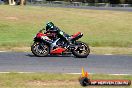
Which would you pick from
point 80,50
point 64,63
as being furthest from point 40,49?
point 64,63

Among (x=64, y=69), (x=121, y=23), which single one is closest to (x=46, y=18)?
(x=121, y=23)

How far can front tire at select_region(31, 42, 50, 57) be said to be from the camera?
56.3ft

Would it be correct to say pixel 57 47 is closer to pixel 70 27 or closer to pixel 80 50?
pixel 80 50

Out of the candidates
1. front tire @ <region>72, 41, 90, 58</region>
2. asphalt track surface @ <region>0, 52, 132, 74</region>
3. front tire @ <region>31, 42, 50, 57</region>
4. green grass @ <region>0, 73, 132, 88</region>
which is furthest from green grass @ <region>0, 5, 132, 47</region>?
green grass @ <region>0, 73, 132, 88</region>

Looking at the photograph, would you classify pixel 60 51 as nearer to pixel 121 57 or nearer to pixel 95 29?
pixel 121 57

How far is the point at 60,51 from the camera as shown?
17.3 meters

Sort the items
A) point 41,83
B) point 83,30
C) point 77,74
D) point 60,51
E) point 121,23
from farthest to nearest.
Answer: point 121,23
point 83,30
point 60,51
point 77,74
point 41,83

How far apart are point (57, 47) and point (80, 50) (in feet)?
2.92

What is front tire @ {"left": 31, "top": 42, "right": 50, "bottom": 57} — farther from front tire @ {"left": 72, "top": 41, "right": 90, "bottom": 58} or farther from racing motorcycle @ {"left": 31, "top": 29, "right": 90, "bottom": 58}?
front tire @ {"left": 72, "top": 41, "right": 90, "bottom": 58}

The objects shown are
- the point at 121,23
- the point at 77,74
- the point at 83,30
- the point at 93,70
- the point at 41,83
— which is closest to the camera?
the point at 41,83

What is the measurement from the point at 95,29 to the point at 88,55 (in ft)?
44.6

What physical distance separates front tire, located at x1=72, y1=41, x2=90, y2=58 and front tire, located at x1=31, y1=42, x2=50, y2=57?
41.3 inches

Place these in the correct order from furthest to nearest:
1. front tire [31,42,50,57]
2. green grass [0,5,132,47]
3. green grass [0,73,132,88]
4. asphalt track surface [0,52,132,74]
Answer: green grass [0,5,132,47], front tire [31,42,50,57], asphalt track surface [0,52,132,74], green grass [0,73,132,88]

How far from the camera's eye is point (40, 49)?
677 inches
